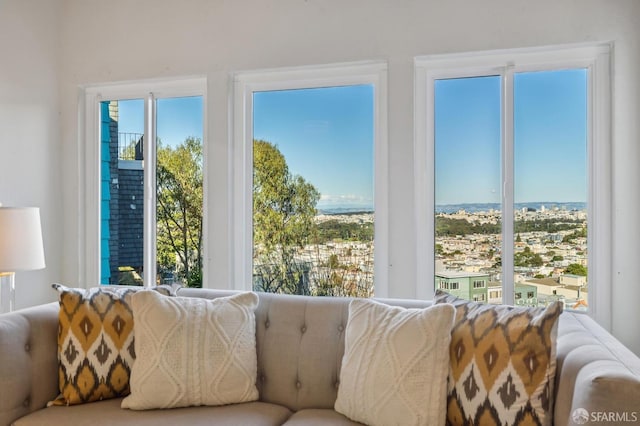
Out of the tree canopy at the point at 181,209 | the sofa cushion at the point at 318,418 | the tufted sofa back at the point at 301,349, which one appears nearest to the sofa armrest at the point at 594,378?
the tufted sofa back at the point at 301,349

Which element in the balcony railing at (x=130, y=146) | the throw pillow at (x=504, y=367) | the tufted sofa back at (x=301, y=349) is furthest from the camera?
the balcony railing at (x=130, y=146)

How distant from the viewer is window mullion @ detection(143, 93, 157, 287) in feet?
10.9

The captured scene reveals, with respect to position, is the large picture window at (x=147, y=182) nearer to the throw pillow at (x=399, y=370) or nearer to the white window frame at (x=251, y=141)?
the white window frame at (x=251, y=141)

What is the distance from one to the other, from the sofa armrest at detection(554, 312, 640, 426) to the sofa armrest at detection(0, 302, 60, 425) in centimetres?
189

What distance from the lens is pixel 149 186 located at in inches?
130

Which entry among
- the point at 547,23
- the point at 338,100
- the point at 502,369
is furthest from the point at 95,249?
the point at 547,23

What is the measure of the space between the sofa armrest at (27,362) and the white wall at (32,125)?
1.20 meters

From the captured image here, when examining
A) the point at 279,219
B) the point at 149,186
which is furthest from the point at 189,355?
the point at 149,186

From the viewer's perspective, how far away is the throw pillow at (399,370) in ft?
5.56

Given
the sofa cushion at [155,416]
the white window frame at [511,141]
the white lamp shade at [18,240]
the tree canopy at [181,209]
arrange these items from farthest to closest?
the tree canopy at [181,209] → the white window frame at [511,141] → the white lamp shade at [18,240] → the sofa cushion at [155,416]

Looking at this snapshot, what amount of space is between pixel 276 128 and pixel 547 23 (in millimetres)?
1568

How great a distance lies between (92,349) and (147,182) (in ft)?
4.96

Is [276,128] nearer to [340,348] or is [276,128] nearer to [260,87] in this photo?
[260,87]

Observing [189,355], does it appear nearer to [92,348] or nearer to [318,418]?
[92,348]
